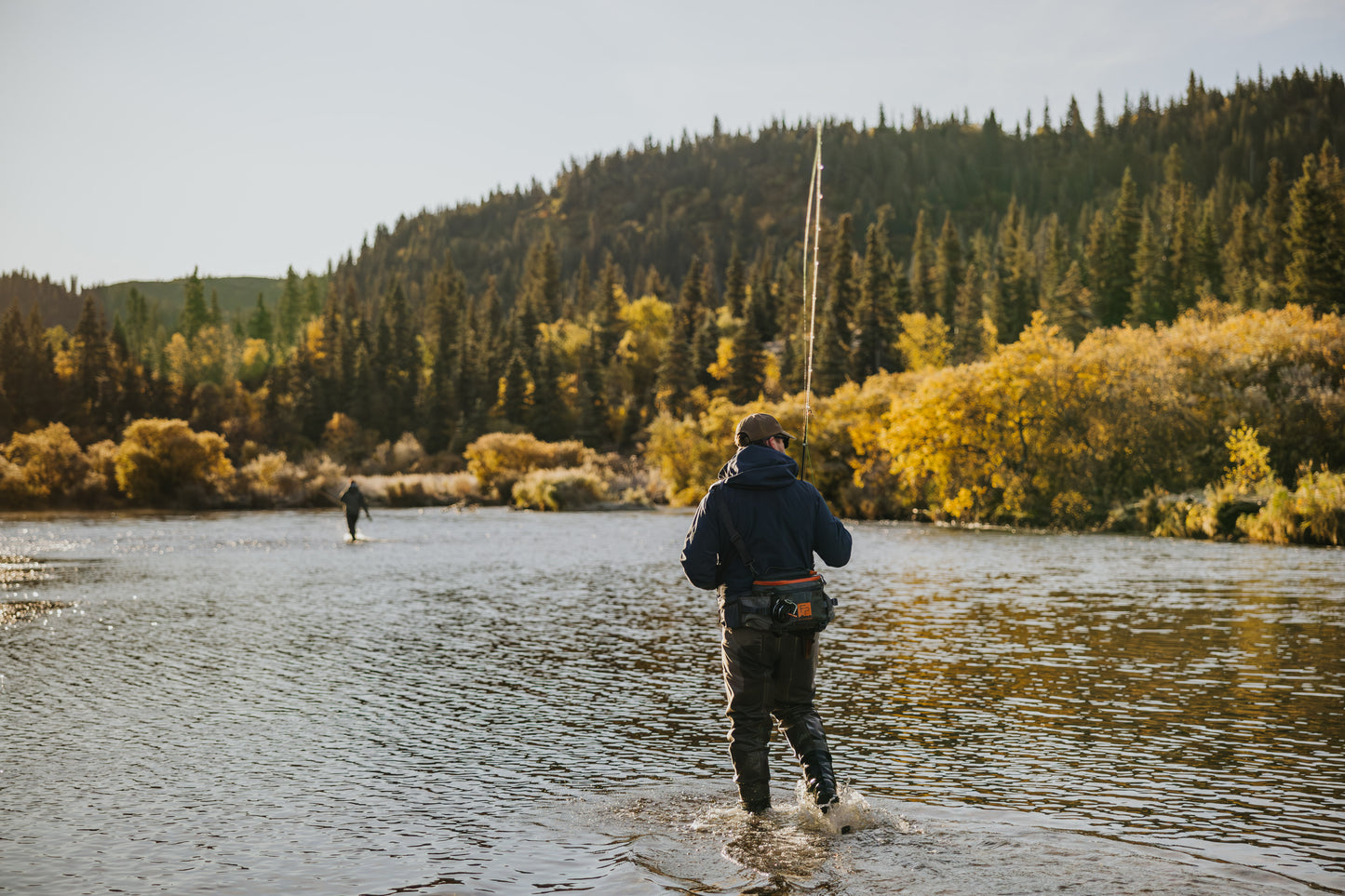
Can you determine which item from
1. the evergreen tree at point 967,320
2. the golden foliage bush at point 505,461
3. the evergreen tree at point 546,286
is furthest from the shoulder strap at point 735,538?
the evergreen tree at point 546,286

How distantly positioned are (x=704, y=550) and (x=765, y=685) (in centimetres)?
92

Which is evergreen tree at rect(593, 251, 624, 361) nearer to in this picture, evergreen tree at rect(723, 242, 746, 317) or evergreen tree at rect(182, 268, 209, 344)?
evergreen tree at rect(723, 242, 746, 317)

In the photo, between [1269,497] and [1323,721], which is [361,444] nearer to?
[1269,497]

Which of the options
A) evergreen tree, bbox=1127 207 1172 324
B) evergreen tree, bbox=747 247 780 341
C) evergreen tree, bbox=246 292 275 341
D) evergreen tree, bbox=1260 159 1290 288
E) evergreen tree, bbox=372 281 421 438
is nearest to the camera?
evergreen tree, bbox=1260 159 1290 288

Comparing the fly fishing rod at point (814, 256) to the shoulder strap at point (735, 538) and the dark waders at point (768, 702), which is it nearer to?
the shoulder strap at point (735, 538)

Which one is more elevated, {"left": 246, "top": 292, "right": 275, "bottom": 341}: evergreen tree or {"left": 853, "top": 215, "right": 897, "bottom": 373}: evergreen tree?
{"left": 246, "top": 292, "right": 275, "bottom": 341}: evergreen tree

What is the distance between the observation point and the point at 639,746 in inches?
371

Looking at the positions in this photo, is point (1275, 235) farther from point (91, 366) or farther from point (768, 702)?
point (91, 366)

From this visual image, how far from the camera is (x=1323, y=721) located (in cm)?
1005

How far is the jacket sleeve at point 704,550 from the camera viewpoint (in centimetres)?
722

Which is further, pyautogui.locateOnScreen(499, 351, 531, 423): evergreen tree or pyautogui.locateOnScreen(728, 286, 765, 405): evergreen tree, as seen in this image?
pyautogui.locateOnScreen(499, 351, 531, 423): evergreen tree

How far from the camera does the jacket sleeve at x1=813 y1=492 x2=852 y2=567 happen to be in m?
7.33

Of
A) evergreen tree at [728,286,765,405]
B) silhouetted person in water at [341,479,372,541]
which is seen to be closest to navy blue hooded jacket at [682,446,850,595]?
silhouetted person in water at [341,479,372,541]

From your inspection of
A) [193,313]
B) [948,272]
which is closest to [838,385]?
[948,272]
